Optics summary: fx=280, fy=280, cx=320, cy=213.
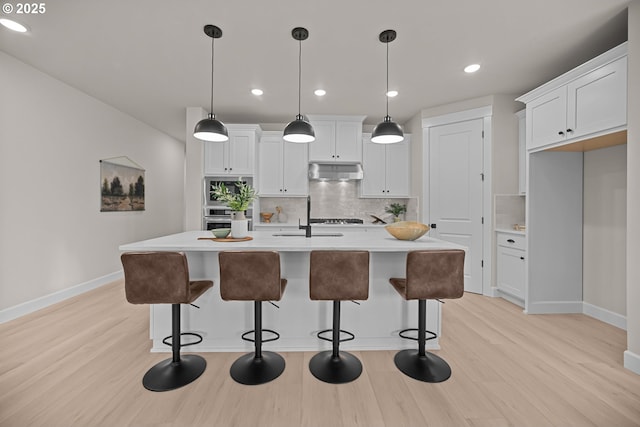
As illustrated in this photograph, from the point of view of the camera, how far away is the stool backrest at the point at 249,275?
1.90 meters

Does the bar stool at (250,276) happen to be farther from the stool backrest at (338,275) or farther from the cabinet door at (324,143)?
the cabinet door at (324,143)

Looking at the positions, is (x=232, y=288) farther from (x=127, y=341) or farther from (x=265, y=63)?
(x=265, y=63)

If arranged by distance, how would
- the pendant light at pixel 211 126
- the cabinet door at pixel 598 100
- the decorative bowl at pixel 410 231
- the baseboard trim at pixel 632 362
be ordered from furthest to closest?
the pendant light at pixel 211 126, the decorative bowl at pixel 410 231, the cabinet door at pixel 598 100, the baseboard trim at pixel 632 362

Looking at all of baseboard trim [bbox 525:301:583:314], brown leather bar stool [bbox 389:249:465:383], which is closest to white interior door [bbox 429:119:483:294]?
baseboard trim [bbox 525:301:583:314]

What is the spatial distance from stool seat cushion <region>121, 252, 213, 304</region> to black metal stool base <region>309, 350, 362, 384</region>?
1070mm

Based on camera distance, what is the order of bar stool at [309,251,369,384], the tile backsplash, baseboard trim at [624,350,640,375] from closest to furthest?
bar stool at [309,251,369,384] < baseboard trim at [624,350,640,375] < the tile backsplash

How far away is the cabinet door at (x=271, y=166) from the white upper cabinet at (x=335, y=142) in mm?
569

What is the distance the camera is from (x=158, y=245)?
6.82 ft

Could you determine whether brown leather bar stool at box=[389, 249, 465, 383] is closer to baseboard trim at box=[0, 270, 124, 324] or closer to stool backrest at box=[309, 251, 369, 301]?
stool backrest at box=[309, 251, 369, 301]

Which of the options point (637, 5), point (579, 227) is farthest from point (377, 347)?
point (637, 5)

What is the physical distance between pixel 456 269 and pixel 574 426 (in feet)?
3.33

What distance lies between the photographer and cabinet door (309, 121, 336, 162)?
187 inches

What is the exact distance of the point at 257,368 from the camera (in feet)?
6.82

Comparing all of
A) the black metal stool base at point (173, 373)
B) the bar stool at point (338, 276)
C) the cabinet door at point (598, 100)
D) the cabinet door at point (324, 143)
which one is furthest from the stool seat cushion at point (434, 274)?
the cabinet door at point (324, 143)
